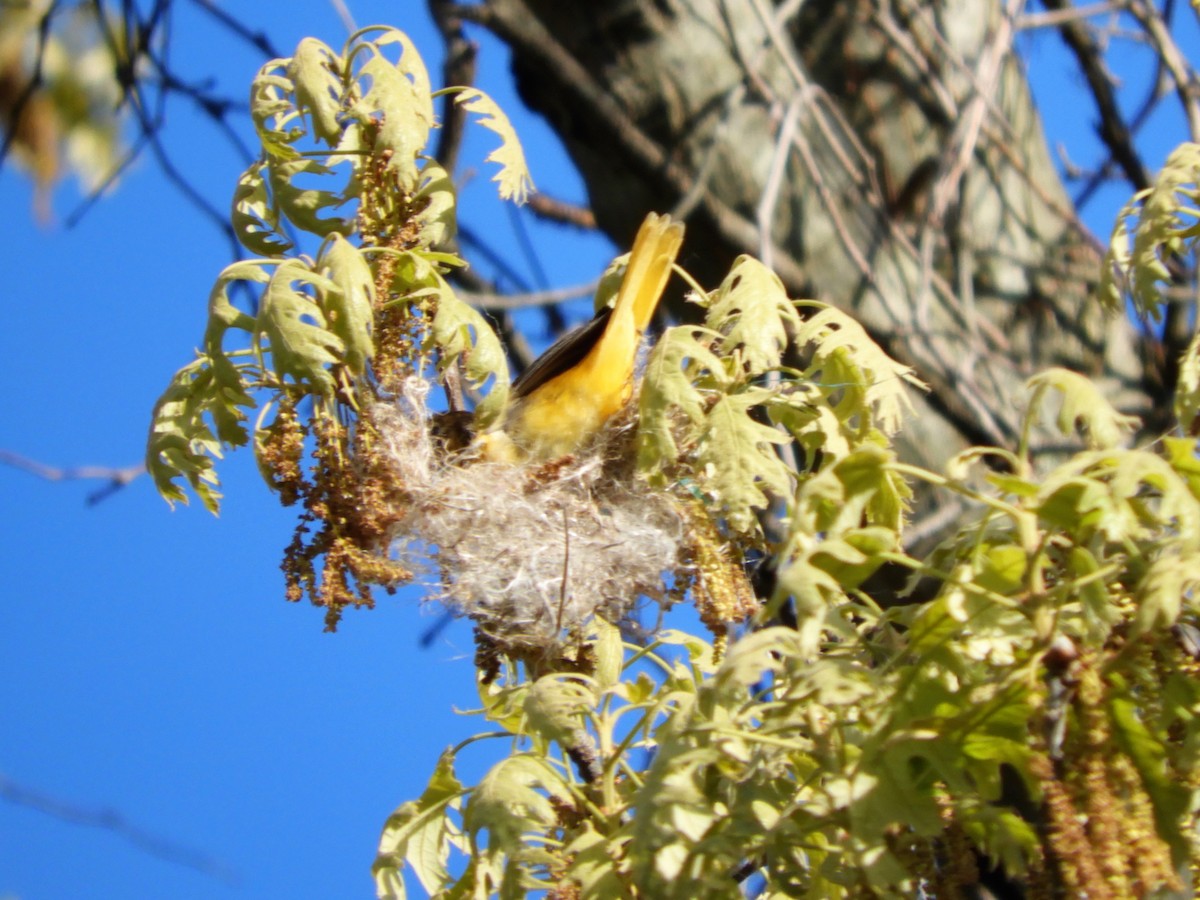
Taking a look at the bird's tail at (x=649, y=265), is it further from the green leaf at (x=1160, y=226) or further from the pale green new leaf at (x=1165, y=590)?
the pale green new leaf at (x=1165, y=590)

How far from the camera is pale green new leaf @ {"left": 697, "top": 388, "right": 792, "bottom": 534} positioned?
1.71m

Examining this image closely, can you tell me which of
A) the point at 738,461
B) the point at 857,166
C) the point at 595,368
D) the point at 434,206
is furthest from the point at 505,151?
the point at 857,166

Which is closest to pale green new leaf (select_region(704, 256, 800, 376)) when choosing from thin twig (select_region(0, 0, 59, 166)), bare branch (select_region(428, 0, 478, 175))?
bare branch (select_region(428, 0, 478, 175))

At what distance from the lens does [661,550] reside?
226cm

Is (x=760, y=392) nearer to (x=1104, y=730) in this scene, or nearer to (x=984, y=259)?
(x=1104, y=730)

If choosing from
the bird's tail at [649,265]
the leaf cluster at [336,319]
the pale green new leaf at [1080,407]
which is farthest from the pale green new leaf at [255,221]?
the pale green new leaf at [1080,407]

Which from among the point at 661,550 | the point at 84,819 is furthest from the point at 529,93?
the point at 84,819

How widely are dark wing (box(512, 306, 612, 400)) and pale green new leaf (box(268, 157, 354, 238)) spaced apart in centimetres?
71

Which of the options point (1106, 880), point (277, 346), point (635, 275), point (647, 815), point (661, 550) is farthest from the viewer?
point (635, 275)

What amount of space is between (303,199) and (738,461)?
84cm

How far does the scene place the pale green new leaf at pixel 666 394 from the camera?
178 cm

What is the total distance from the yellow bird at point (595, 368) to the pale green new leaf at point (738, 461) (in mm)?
747

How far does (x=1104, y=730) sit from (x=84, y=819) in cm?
336

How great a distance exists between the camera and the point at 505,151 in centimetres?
227
